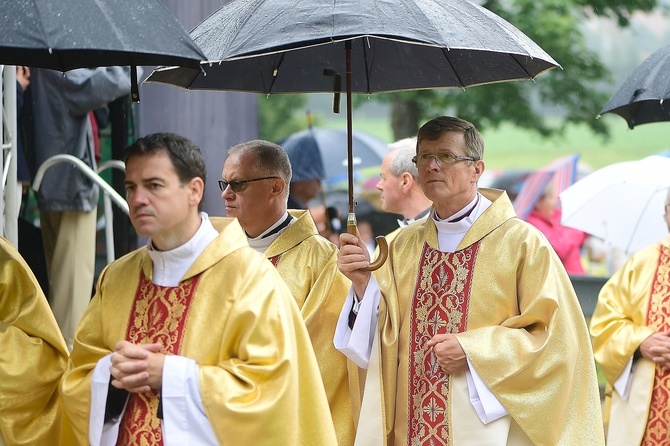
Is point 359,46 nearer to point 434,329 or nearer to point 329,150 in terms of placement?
point 434,329

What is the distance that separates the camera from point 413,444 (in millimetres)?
4906

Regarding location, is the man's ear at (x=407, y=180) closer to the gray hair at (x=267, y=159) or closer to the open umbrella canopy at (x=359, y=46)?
the open umbrella canopy at (x=359, y=46)

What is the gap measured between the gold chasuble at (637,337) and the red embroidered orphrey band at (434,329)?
1.45 m

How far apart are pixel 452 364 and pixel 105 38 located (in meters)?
1.91

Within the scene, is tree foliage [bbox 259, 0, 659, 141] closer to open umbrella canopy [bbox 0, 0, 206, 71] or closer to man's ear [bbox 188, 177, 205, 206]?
man's ear [bbox 188, 177, 205, 206]

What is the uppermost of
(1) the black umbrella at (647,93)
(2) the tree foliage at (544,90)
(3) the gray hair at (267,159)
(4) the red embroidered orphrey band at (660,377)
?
(2) the tree foliage at (544,90)

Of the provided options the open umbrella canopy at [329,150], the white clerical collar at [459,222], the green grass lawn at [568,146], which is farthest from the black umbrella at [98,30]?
the green grass lawn at [568,146]

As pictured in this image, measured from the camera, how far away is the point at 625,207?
7660mm

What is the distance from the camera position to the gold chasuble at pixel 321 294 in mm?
5223

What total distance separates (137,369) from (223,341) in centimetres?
28

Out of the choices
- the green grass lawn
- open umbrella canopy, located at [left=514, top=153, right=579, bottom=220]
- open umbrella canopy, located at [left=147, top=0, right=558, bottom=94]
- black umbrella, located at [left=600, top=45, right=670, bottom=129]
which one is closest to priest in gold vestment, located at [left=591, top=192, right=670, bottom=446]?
black umbrella, located at [left=600, top=45, right=670, bottom=129]

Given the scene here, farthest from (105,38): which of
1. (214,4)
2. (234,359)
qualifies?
(214,4)

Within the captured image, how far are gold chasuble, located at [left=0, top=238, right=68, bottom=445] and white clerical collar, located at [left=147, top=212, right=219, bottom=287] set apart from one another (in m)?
0.57

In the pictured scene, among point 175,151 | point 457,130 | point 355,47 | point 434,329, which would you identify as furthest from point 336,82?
point 175,151
